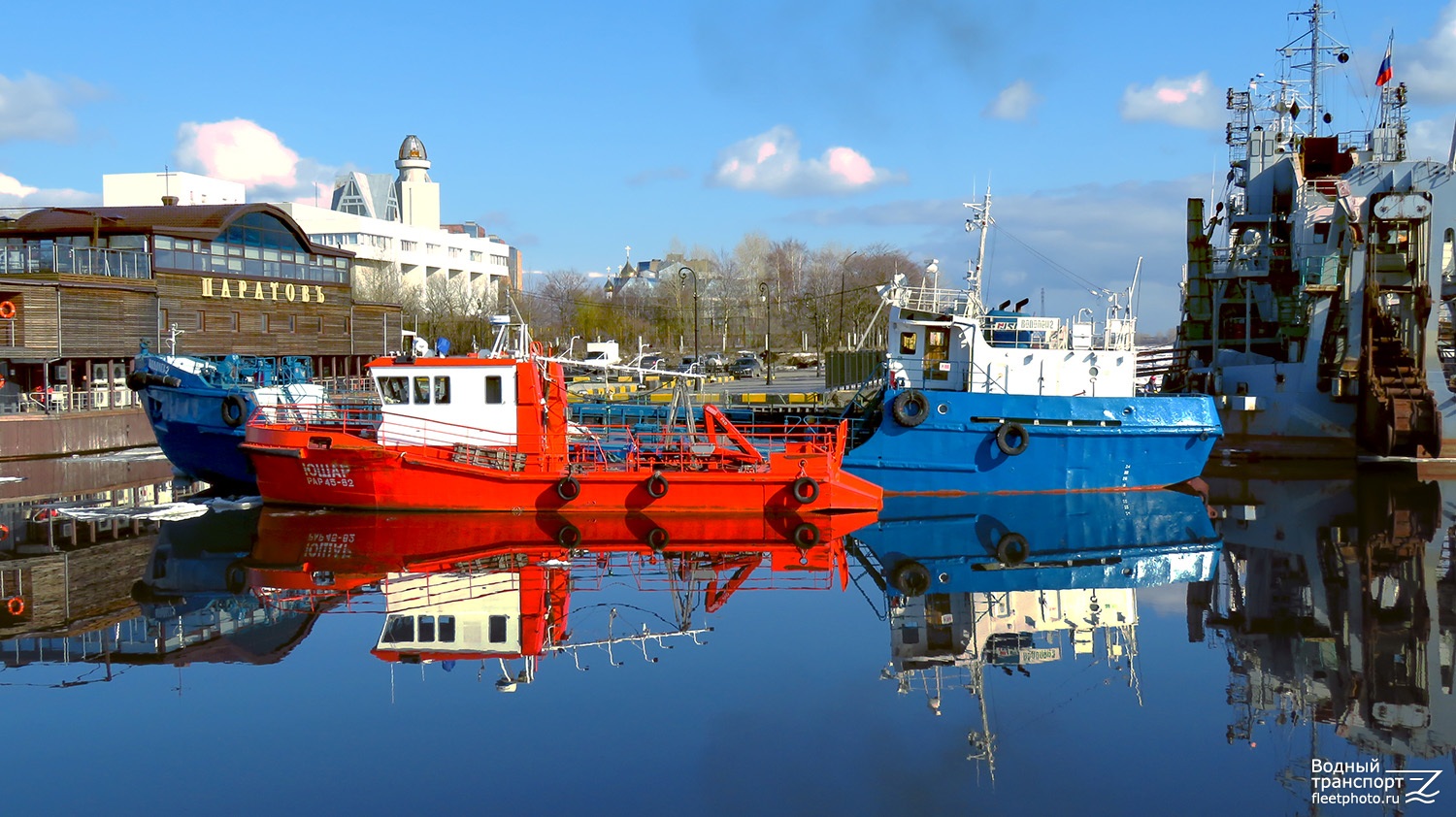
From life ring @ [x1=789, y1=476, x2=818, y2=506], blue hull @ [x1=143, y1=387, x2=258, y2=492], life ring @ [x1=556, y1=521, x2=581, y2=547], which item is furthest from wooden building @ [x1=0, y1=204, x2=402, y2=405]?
life ring @ [x1=789, y1=476, x2=818, y2=506]

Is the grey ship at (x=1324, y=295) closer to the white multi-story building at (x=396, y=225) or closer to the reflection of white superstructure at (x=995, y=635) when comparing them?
the reflection of white superstructure at (x=995, y=635)

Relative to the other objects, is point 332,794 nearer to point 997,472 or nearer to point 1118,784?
point 1118,784

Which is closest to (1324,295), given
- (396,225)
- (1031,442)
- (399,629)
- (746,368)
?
(1031,442)

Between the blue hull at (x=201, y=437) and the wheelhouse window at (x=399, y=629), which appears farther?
the blue hull at (x=201, y=437)

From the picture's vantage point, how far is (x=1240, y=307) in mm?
30141

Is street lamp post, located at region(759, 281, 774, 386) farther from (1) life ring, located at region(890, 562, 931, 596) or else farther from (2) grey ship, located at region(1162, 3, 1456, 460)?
(1) life ring, located at region(890, 562, 931, 596)

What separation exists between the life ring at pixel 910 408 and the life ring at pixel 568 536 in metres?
6.08

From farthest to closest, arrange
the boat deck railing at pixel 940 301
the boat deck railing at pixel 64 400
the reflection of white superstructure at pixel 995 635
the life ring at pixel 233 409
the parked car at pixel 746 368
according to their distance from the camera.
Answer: the parked car at pixel 746 368 → the boat deck railing at pixel 64 400 → the boat deck railing at pixel 940 301 → the life ring at pixel 233 409 → the reflection of white superstructure at pixel 995 635

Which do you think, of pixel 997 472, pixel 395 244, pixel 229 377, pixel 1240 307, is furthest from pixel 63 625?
pixel 395 244

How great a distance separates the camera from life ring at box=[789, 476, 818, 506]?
17016mm

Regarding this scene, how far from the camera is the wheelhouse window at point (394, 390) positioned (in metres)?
17.6

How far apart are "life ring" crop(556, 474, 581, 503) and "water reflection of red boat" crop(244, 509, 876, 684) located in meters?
0.45

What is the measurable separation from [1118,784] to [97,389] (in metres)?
28.6

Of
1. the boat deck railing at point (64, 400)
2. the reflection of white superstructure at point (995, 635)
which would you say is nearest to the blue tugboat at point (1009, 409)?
the reflection of white superstructure at point (995, 635)
